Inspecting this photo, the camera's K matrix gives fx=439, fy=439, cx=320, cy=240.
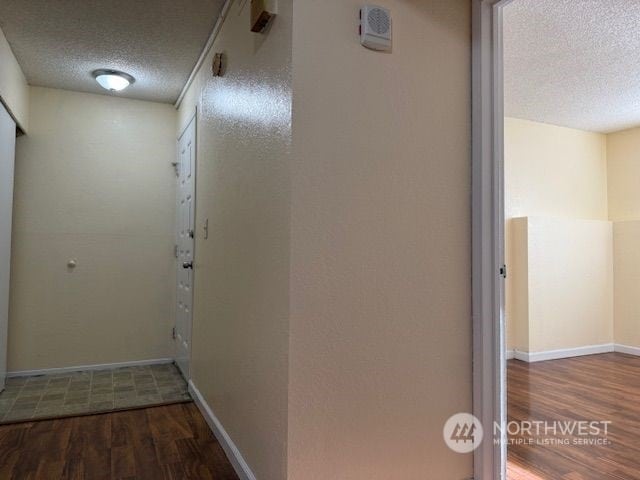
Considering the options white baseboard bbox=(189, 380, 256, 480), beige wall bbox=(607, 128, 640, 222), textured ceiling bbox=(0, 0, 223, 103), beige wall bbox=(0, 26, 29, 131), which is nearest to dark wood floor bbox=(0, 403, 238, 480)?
white baseboard bbox=(189, 380, 256, 480)

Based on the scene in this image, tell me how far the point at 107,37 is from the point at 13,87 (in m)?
0.86

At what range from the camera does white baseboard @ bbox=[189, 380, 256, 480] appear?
184 centimetres

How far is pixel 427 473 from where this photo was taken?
5.44ft

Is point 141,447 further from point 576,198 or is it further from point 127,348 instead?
point 576,198

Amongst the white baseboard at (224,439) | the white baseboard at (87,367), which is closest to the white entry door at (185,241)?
the white baseboard at (87,367)

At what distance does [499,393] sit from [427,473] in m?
0.41

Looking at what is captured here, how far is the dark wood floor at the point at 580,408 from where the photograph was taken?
6.53 feet

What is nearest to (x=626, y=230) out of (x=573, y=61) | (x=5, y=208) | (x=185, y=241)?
(x=573, y=61)

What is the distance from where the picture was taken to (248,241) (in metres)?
1.88

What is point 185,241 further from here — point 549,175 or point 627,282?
point 627,282

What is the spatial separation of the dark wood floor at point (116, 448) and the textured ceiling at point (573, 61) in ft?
8.95

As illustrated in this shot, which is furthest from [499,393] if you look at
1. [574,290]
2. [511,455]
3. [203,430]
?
[574,290]

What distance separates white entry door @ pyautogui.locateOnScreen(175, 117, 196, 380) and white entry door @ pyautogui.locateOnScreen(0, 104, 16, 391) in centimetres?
115

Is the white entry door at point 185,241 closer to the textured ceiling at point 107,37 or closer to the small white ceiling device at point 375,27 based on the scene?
the textured ceiling at point 107,37
